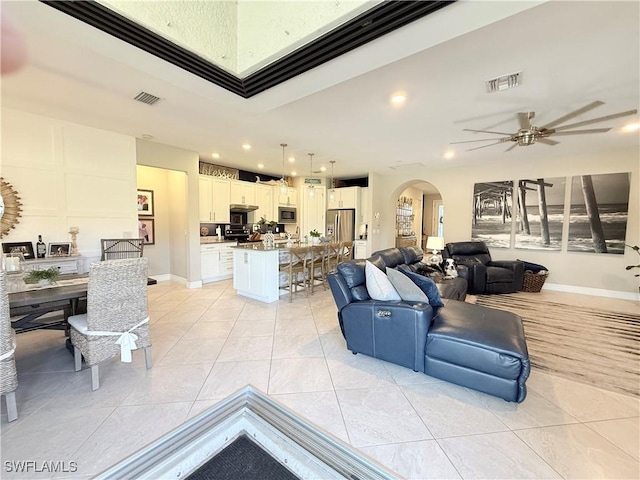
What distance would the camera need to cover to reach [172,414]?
5.95 ft

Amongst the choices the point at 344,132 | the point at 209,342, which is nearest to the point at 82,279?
the point at 209,342

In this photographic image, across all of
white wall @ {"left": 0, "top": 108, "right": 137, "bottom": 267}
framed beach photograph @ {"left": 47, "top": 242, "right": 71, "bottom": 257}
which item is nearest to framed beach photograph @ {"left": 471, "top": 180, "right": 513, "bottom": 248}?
white wall @ {"left": 0, "top": 108, "right": 137, "bottom": 267}

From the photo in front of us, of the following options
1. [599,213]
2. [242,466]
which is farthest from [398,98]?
[599,213]

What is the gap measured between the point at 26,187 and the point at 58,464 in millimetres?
3630

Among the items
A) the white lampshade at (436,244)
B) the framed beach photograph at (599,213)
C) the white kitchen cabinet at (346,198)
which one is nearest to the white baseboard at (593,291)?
the framed beach photograph at (599,213)

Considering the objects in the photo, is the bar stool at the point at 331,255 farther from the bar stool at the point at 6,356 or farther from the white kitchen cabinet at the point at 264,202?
the bar stool at the point at 6,356

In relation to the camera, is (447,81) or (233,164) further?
(233,164)

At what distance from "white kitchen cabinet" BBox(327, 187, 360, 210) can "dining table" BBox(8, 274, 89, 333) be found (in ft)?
18.7

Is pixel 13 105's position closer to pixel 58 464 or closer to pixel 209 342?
pixel 209 342

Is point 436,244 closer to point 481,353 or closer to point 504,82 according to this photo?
point 504,82

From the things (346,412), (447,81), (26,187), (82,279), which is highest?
(447,81)

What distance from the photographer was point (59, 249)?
352 centimetres

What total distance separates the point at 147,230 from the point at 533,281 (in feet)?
26.6

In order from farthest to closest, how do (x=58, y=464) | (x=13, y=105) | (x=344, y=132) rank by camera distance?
(x=344, y=132)
(x=13, y=105)
(x=58, y=464)
